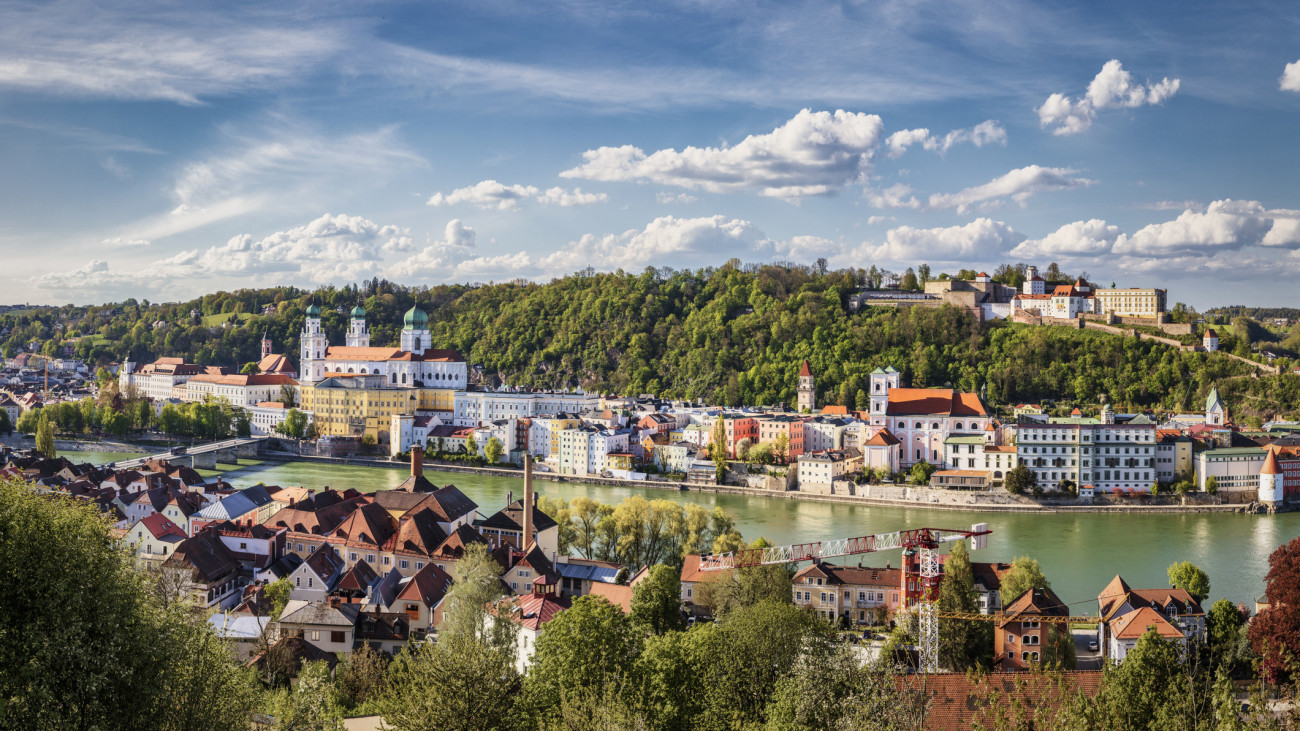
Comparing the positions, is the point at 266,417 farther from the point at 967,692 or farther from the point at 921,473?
the point at 967,692

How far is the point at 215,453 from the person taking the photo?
26.5 metres

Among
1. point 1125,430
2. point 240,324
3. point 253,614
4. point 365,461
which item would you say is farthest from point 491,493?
point 240,324

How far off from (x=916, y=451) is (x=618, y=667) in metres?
20.0

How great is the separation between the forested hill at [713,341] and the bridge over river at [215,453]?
12997mm

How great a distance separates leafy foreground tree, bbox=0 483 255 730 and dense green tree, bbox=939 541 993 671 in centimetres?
655

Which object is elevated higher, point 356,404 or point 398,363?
point 398,363

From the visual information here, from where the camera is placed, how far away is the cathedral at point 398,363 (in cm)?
3575

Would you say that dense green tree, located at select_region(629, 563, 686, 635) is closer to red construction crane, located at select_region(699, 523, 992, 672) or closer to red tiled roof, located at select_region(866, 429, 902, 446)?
red construction crane, located at select_region(699, 523, 992, 672)

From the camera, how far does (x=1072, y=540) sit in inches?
664

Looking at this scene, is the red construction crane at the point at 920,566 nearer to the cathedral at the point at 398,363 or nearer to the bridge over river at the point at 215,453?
the bridge over river at the point at 215,453

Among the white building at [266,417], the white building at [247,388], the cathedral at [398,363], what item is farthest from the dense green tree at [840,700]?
the white building at [247,388]

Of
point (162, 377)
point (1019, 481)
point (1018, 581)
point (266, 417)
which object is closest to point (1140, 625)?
point (1018, 581)

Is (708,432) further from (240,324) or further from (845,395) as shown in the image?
(240,324)

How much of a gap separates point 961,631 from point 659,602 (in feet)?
9.44
